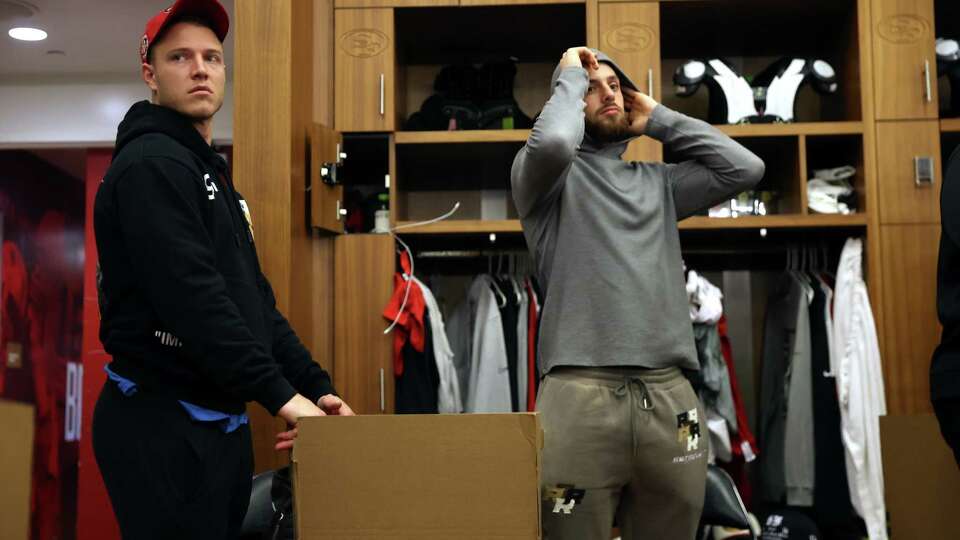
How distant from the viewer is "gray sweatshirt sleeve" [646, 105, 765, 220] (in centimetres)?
235

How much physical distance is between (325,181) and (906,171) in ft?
6.92

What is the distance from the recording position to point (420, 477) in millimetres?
1587

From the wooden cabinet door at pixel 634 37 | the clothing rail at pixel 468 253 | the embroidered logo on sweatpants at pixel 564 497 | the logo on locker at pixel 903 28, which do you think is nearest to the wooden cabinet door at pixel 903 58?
the logo on locker at pixel 903 28

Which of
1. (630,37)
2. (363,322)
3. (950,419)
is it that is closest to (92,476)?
(363,322)

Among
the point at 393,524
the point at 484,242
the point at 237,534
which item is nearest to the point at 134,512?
the point at 237,534

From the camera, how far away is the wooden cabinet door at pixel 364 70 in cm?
387

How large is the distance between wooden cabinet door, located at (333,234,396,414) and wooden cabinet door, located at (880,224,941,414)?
1806mm

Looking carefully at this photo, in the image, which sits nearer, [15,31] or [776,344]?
[776,344]

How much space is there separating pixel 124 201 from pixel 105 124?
4176mm

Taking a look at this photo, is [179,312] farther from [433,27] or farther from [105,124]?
[105,124]

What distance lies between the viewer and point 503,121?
13.5 ft

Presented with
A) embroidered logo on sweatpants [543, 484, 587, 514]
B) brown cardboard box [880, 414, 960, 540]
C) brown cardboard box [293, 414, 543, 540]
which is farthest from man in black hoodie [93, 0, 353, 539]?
brown cardboard box [880, 414, 960, 540]

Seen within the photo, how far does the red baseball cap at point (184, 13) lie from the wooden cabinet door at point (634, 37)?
218 cm

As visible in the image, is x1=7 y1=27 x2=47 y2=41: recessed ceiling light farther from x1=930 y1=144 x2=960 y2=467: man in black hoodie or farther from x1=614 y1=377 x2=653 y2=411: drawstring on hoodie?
x1=930 y1=144 x2=960 y2=467: man in black hoodie
